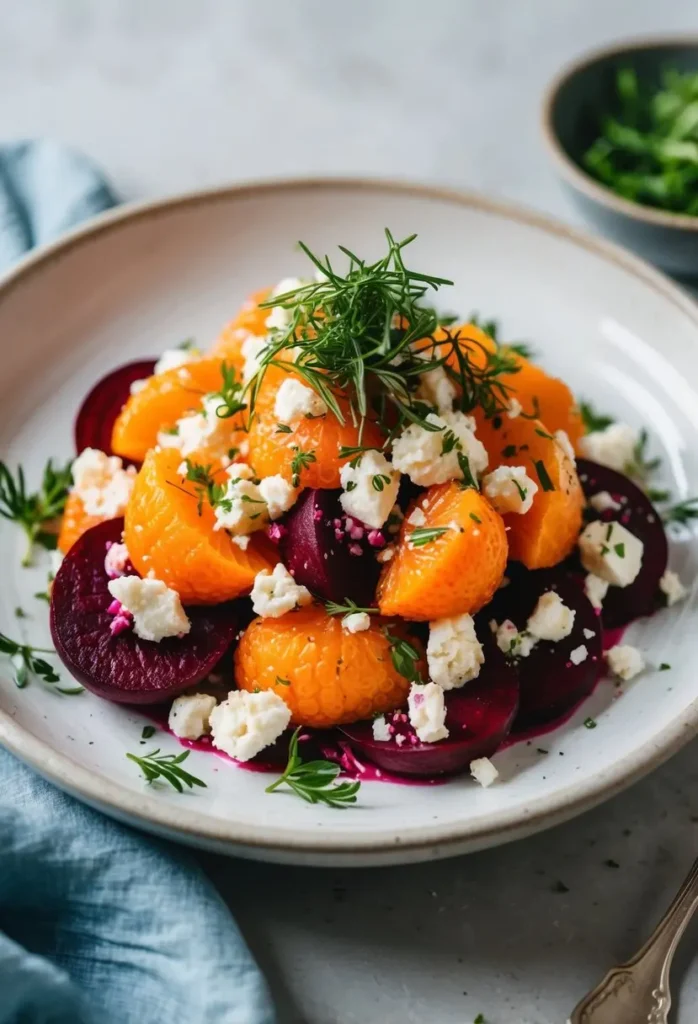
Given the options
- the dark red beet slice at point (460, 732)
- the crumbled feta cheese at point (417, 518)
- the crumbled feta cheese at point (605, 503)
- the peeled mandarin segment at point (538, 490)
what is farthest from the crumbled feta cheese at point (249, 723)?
the crumbled feta cheese at point (605, 503)

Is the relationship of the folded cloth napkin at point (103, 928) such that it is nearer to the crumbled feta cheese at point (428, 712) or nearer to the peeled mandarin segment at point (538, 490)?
the crumbled feta cheese at point (428, 712)

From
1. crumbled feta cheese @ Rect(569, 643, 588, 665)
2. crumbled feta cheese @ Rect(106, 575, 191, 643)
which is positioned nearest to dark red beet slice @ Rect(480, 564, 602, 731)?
crumbled feta cheese @ Rect(569, 643, 588, 665)

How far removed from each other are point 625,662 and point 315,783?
905mm

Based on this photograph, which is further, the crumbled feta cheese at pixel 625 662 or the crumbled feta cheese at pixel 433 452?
the crumbled feta cheese at pixel 625 662

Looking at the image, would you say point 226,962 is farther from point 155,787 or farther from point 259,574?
point 259,574

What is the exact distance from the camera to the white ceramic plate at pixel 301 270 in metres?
2.50

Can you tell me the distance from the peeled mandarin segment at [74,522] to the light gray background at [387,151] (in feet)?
3.23

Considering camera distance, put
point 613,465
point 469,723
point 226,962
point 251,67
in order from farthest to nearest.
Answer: point 251,67, point 613,465, point 469,723, point 226,962

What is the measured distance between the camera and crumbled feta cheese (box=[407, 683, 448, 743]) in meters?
2.66

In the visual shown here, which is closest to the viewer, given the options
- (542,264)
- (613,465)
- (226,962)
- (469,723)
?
(226,962)

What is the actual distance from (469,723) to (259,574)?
64cm

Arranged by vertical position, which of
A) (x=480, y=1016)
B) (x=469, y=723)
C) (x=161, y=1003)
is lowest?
(x=480, y=1016)

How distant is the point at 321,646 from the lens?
2.74 meters

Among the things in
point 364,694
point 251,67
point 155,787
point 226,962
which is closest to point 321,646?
point 364,694
